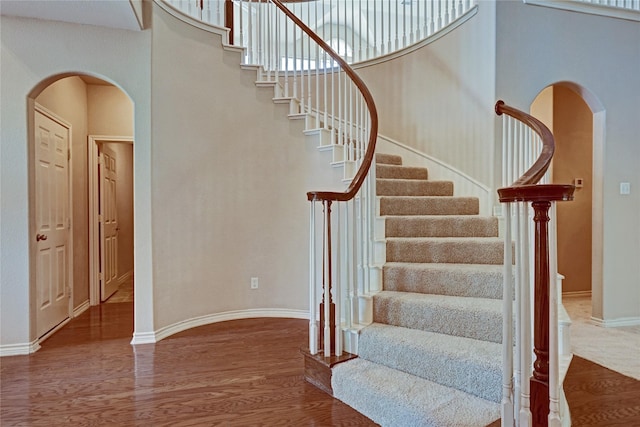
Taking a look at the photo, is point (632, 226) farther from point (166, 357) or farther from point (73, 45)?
point (73, 45)

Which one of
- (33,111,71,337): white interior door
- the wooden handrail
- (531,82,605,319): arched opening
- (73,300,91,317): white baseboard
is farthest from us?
(531,82,605,319): arched opening

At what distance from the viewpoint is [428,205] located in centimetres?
350

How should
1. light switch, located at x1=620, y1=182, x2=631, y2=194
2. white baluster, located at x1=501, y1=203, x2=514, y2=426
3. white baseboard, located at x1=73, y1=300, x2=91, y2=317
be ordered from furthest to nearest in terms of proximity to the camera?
white baseboard, located at x1=73, y1=300, x2=91, y2=317
light switch, located at x1=620, y1=182, x2=631, y2=194
white baluster, located at x1=501, y1=203, x2=514, y2=426

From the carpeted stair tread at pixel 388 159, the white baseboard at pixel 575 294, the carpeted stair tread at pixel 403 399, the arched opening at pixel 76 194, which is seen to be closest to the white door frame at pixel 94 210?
the arched opening at pixel 76 194

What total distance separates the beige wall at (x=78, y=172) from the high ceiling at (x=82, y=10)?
81cm

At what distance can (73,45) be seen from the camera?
9.93 feet

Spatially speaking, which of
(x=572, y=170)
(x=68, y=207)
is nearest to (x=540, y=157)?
(x=572, y=170)

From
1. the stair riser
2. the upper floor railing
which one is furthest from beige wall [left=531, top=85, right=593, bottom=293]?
the stair riser

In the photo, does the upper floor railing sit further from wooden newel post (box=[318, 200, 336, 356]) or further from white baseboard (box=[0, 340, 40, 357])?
white baseboard (box=[0, 340, 40, 357])

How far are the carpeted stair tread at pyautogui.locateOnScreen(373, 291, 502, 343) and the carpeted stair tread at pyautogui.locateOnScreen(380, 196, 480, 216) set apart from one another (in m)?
0.94

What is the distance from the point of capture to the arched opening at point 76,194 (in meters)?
3.17

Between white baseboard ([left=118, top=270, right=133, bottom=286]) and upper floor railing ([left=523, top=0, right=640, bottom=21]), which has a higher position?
upper floor railing ([left=523, top=0, right=640, bottom=21])

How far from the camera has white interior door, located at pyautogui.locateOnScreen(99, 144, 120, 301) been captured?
15.0ft

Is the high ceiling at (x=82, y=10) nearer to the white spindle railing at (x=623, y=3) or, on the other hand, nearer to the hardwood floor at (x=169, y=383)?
the hardwood floor at (x=169, y=383)
